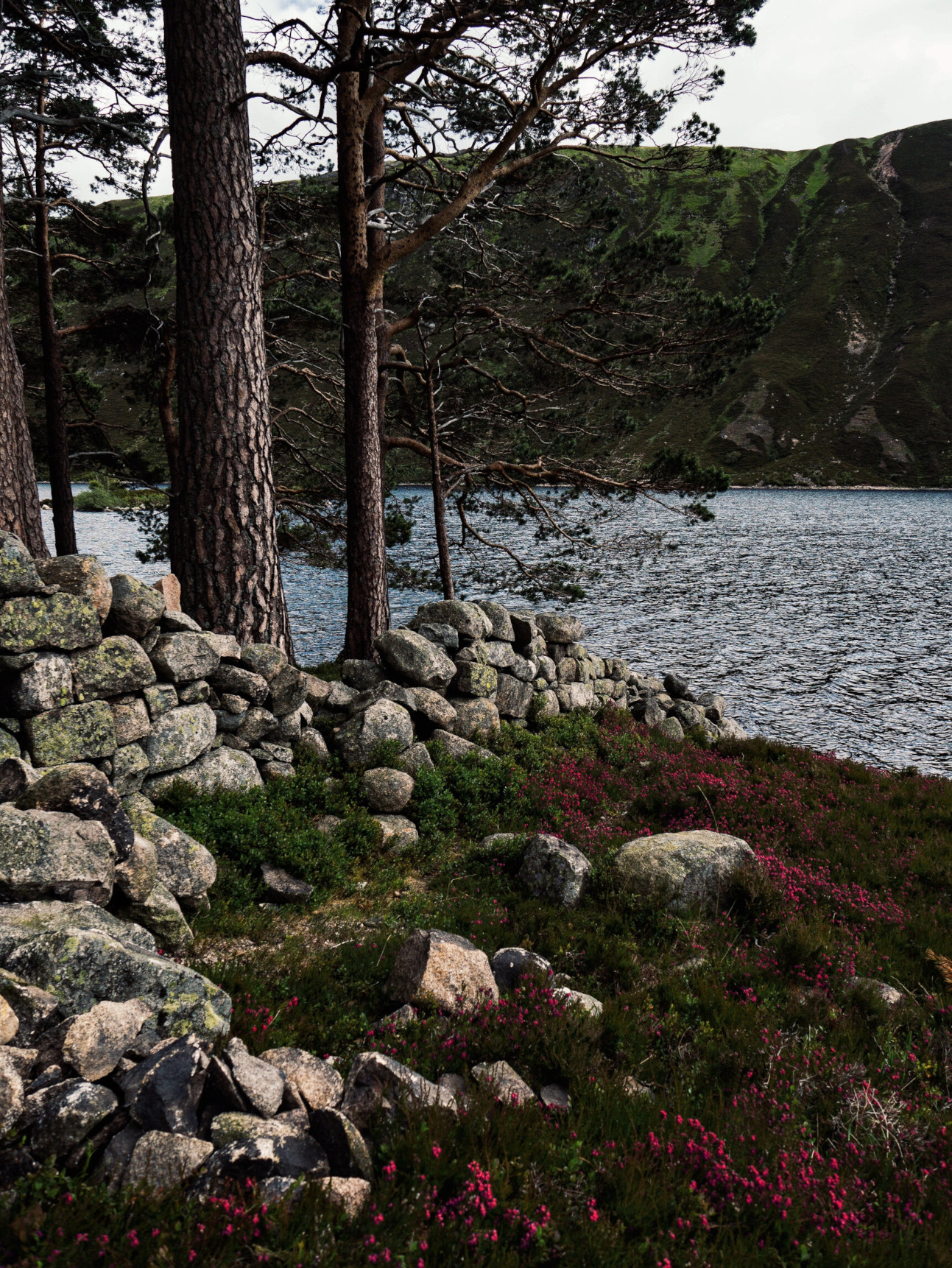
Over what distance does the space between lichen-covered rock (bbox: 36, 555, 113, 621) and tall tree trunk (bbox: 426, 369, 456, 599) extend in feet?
29.5

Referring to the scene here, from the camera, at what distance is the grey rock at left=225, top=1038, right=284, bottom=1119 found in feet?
10.5

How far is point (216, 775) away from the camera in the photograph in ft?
23.0

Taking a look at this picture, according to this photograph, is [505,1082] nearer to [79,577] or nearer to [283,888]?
[283,888]

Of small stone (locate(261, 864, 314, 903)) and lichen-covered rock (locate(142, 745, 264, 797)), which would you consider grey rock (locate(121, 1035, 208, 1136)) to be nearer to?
small stone (locate(261, 864, 314, 903))

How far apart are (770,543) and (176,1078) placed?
205 feet

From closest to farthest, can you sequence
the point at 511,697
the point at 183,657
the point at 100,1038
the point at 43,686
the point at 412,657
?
the point at 100,1038, the point at 43,686, the point at 183,657, the point at 412,657, the point at 511,697

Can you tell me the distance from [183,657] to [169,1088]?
4498 millimetres

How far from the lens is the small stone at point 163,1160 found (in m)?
2.73

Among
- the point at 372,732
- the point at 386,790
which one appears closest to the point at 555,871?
the point at 386,790

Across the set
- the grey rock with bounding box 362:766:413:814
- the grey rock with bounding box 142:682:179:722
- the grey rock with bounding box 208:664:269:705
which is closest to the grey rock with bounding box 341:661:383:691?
the grey rock with bounding box 362:766:413:814

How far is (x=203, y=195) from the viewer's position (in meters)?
8.31

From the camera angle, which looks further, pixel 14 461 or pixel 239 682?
pixel 14 461

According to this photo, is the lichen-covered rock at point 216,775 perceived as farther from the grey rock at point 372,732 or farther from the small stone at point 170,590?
the small stone at point 170,590

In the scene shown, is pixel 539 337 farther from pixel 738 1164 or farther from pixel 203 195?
pixel 738 1164
